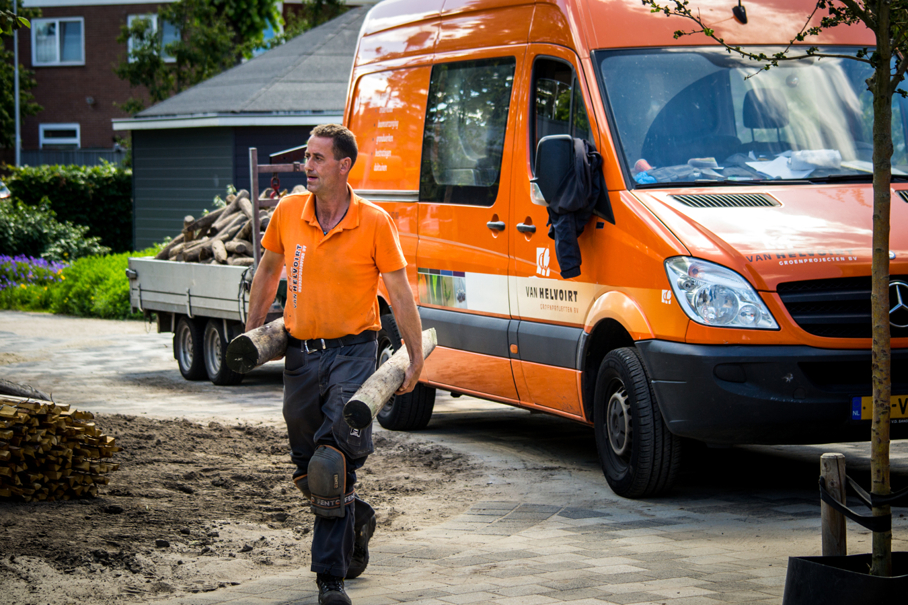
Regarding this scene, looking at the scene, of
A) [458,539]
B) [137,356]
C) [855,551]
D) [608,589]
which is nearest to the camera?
[608,589]

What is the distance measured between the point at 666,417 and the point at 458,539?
1258 mm

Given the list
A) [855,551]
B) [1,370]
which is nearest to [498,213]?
[855,551]

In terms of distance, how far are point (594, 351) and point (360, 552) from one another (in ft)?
7.79

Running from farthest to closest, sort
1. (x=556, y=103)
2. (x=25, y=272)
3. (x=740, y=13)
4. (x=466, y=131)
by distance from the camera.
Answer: (x=25, y=272) → (x=466, y=131) → (x=556, y=103) → (x=740, y=13)

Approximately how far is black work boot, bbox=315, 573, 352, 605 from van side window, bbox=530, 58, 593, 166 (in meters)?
3.30

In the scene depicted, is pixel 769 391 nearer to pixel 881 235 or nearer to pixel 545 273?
pixel 545 273

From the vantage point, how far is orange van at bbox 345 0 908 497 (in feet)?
20.2

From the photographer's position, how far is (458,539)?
6043 mm

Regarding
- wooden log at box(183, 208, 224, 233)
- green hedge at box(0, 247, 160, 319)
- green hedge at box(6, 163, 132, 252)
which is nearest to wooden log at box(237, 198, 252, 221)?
wooden log at box(183, 208, 224, 233)

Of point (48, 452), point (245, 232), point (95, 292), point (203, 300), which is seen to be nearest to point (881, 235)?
point (48, 452)

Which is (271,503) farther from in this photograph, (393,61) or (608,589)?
(393,61)

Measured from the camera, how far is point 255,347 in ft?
16.3

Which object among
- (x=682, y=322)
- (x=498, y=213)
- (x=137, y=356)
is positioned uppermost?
(x=498, y=213)

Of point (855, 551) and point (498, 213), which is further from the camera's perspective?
point (498, 213)
